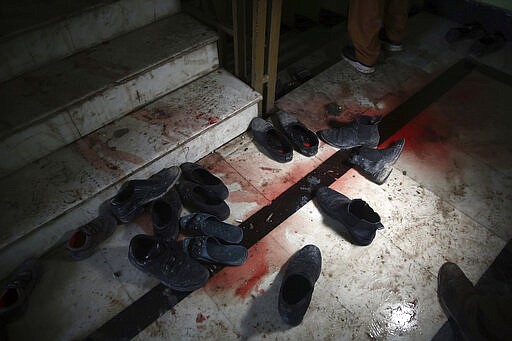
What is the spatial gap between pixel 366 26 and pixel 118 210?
2354mm

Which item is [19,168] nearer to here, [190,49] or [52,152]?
[52,152]

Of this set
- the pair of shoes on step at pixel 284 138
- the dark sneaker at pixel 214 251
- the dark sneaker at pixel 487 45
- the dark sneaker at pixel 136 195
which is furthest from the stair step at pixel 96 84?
the dark sneaker at pixel 487 45

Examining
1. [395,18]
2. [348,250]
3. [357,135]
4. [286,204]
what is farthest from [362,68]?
[348,250]

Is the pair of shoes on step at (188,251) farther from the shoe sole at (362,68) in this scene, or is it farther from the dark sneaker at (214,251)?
the shoe sole at (362,68)

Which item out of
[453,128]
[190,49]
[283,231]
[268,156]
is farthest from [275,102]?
[453,128]

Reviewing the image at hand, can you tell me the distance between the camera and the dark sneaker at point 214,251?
1910 mm

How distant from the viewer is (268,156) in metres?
2.51

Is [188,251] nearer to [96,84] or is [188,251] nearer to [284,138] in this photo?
[284,138]

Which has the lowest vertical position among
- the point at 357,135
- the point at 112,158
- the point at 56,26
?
the point at 357,135

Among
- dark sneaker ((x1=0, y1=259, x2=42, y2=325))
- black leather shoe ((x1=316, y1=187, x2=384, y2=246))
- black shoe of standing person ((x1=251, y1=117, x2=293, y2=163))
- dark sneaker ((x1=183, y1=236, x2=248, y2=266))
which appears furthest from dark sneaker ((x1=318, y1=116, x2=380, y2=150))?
dark sneaker ((x1=0, y1=259, x2=42, y2=325))

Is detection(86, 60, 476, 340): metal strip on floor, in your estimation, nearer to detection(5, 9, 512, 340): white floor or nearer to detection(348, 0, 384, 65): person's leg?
detection(5, 9, 512, 340): white floor

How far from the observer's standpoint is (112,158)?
6.98 feet

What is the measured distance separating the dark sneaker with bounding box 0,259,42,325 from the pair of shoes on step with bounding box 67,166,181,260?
0.21 meters

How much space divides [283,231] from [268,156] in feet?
2.06
